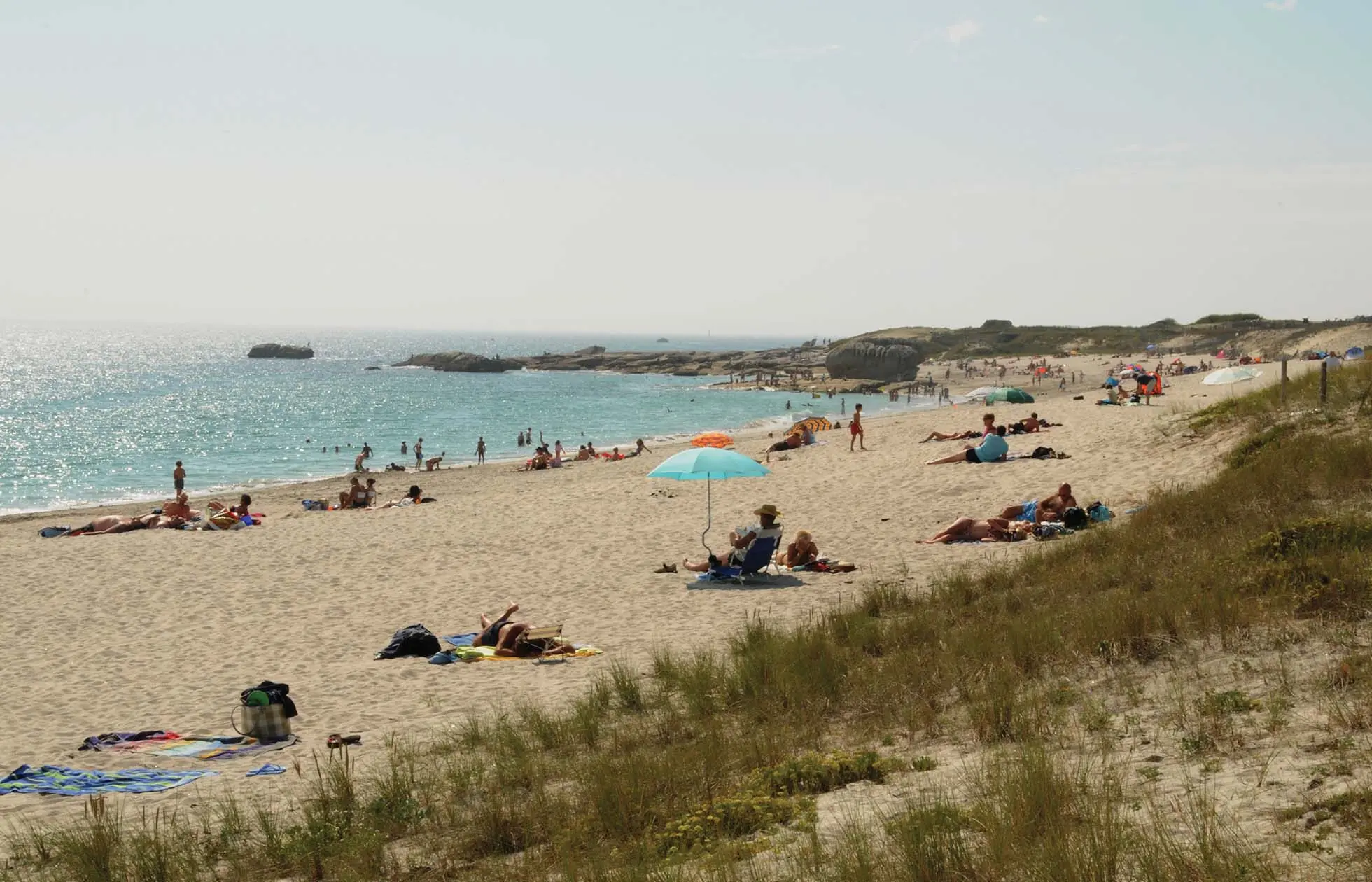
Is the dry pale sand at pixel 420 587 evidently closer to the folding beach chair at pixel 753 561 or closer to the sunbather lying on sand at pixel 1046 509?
the folding beach chair at pixel 753 561

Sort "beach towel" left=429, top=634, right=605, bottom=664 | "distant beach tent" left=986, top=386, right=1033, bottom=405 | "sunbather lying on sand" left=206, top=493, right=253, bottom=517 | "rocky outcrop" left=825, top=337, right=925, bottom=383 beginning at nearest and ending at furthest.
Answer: "beach towel" left=429, top=634, right=605, bottom=664 → "sunbather lying on sand" left=206, top=493, right=253, bottom=517 → "distant beach tent" left=986, top=386, right=1033, bottom=405 → "rocky outcrop" left=825, top=337, right=925, bottom=383

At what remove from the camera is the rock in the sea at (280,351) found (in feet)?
490

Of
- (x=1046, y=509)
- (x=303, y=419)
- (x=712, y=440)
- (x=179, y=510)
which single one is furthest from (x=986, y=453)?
(x=303, y=419)

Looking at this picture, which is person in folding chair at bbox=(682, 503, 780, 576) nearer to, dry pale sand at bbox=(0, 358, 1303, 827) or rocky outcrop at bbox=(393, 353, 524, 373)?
dry pale sand at bbox=(0, 358, 1303, 827)

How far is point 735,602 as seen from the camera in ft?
39.6

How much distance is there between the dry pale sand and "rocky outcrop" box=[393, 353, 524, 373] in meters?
91.2

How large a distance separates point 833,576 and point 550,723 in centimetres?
664

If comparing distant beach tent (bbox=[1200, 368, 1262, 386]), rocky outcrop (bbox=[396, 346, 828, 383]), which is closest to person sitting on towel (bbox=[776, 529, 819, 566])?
distant beach tent (bbox=[1200, 368, 1262, 386])

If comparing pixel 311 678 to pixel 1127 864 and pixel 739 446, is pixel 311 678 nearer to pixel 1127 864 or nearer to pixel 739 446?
pixel 1127 864

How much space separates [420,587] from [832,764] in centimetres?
989

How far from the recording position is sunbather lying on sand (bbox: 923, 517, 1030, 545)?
1393 cm

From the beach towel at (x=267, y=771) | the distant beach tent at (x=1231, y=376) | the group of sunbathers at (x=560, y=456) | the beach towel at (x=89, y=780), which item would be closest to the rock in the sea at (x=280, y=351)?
the group of sunbathers at (x=560, y=456)

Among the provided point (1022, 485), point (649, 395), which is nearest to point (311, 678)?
point (1022, 485)

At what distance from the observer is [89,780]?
7035 millimetres
